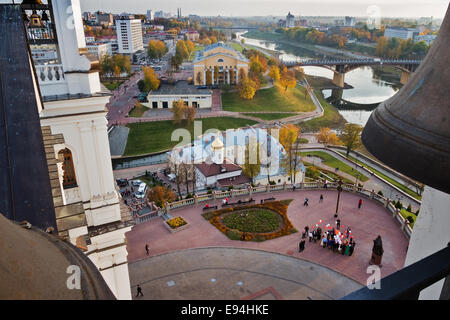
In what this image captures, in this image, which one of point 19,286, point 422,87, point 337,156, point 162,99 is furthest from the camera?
point 162,99

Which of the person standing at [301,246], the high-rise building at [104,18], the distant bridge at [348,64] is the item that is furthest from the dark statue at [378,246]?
the high-rise building at [104,18]

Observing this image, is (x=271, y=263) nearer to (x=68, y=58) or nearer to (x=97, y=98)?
(x=97, y=98)

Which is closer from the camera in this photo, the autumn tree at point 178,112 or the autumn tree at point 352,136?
the autumn tree at point 352,136

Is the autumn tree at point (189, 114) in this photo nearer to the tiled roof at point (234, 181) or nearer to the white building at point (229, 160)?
the white building at point (229, 160)

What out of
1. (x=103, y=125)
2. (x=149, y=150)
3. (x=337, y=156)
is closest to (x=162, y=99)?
(x=149, y=150)

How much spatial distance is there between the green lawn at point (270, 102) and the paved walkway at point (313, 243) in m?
38.2

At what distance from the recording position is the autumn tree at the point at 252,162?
29.6 metres

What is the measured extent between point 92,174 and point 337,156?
3564 cm

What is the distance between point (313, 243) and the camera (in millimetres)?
20203

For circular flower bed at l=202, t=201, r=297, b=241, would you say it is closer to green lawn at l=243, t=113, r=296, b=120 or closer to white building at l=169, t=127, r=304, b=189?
white building at l=169, t=127, r=304, b=189

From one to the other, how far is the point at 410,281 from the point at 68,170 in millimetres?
10000

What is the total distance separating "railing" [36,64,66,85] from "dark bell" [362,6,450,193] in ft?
29.0

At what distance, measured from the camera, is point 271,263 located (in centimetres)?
1827

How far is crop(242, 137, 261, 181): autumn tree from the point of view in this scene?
2961cm
